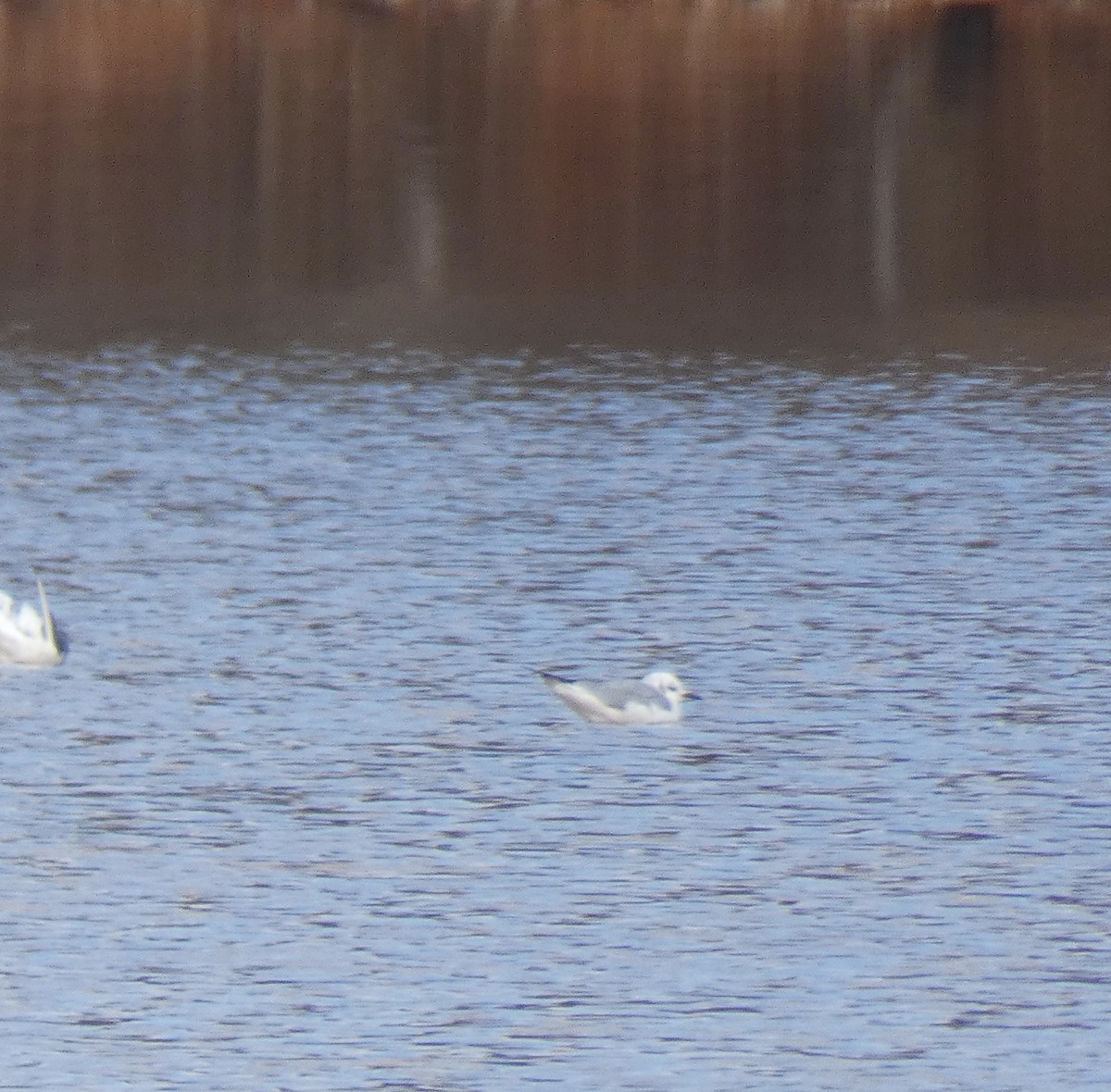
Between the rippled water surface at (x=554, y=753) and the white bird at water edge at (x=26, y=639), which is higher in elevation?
the white bird at water edge at (x=26, y=639)

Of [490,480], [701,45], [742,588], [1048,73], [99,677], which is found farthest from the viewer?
[701,45]

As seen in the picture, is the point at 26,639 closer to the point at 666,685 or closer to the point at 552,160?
the point at 666,685

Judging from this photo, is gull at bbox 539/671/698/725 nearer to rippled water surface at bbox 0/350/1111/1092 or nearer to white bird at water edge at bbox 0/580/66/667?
rippled water surface at bbox 0/350/1111/1092

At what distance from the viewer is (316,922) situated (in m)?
9.34

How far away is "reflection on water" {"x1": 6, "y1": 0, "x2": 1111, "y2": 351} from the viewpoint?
24.3 meters

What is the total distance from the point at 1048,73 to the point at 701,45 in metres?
5.99

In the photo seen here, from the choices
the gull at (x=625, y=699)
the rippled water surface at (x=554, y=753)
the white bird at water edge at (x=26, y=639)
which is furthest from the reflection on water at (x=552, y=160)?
the gull at (x=625, y=699)

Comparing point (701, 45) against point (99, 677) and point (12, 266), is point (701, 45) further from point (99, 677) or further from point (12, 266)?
point (99, 677)

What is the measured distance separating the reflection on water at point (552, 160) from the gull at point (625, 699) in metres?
10.9

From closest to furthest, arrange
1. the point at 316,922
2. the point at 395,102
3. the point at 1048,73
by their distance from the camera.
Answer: the point at 316,922, the point at 395,102, the point at 1048,73

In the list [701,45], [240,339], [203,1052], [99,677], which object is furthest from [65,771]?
[701,45]

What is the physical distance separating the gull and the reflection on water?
1093 centimetres

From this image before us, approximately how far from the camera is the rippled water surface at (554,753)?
8516 millimetres

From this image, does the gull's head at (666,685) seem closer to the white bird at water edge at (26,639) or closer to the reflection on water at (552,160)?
the white bird at water edge at (26,639)
